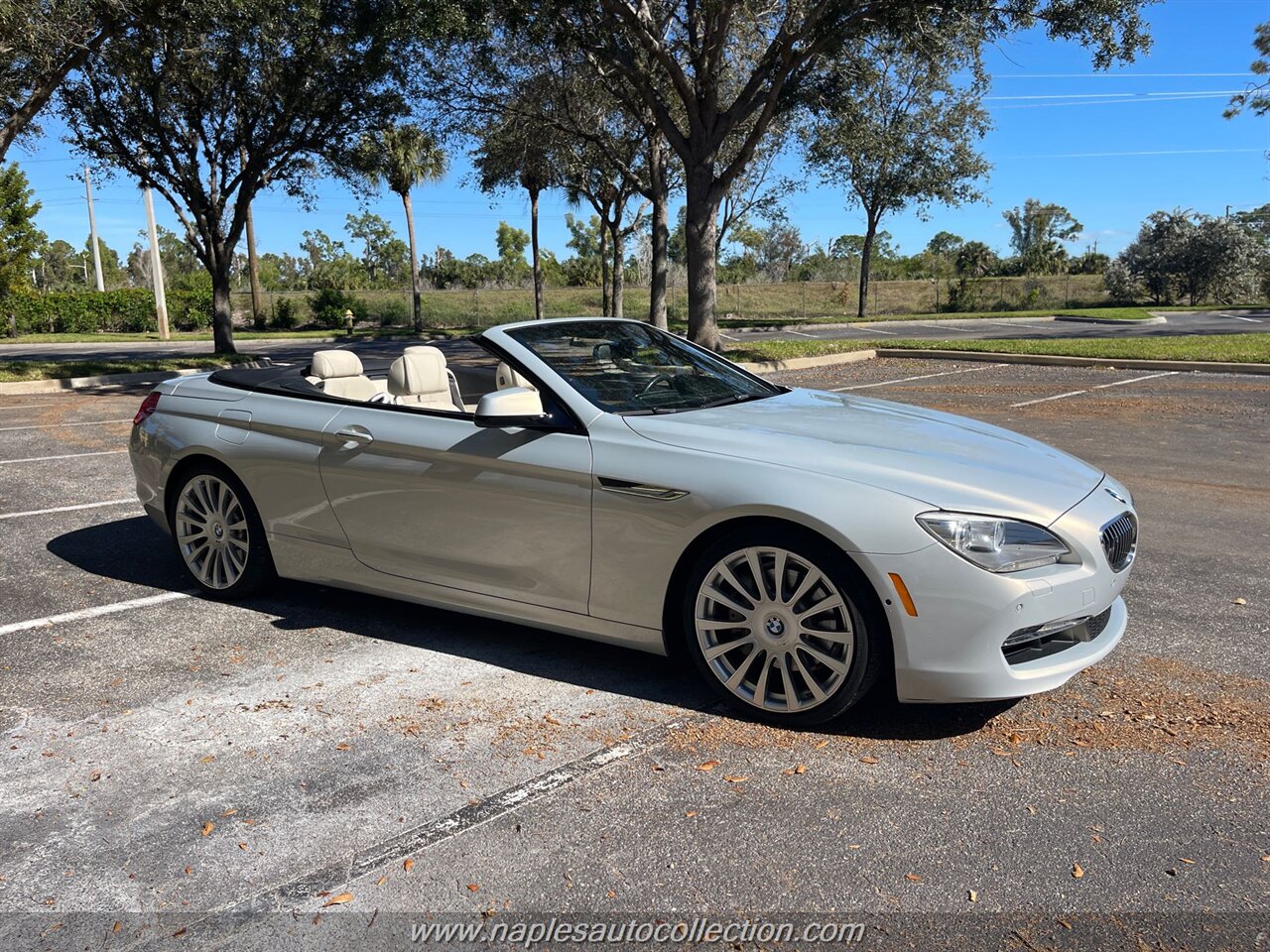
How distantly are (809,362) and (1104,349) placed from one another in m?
5.39

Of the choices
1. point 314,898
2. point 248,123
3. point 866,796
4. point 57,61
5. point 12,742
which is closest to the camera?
point 314,898

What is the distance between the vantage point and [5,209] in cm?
3922

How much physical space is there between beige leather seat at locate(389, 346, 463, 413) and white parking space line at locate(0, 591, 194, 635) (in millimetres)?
1706

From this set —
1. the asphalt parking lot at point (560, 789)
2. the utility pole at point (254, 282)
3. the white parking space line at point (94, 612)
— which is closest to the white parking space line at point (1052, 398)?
the asphalt parking lot at point (560, 789)

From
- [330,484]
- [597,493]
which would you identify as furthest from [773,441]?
[330,484]

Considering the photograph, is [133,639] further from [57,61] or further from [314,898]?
[57,61]

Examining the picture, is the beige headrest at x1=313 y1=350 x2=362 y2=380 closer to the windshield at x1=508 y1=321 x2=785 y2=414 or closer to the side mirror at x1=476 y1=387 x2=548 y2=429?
the windshield at x1=508 y1=321 x2=785 y2=414

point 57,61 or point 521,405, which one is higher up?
point 57,61

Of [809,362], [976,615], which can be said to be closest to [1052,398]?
[809,362]

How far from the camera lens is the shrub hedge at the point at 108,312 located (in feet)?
144

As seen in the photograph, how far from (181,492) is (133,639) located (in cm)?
91

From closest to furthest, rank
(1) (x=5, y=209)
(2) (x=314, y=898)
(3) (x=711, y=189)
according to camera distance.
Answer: (2) (x=314, y=898)
(3) (x=711, y=189)
(1) (x=5, y=209)

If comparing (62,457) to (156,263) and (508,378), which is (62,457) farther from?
(156,263)

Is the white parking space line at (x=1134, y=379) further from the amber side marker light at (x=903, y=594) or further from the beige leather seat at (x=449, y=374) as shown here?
the amber side marker light at (x=903, y=594)
